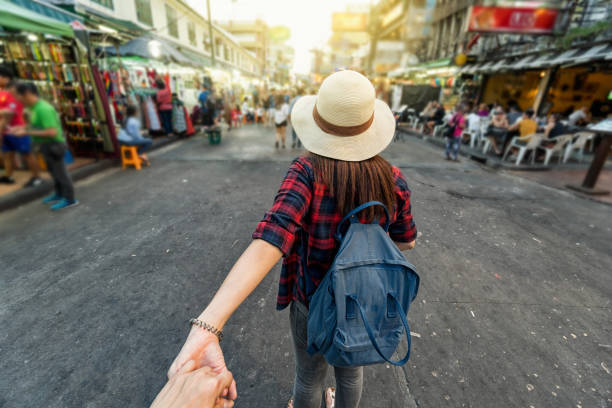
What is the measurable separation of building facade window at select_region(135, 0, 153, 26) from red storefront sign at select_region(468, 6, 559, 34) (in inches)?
604

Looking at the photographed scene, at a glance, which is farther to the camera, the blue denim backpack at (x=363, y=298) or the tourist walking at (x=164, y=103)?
the tourist walking at (x=164, y=103)

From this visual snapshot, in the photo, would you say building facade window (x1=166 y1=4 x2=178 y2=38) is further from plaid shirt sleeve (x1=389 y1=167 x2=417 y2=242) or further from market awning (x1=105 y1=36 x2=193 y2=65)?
plaid shirt sleeve (x1=389 y1=167 x2=417 y2=242)

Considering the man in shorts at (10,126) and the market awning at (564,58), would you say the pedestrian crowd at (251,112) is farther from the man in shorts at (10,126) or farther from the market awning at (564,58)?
the market awning at (564,58)

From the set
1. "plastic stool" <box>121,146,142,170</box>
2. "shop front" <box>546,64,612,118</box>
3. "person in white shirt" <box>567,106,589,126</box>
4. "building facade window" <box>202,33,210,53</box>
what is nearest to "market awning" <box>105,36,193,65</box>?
"plastic stool" <box>121,146,142,170</box>

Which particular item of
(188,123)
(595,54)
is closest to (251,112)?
(188,123)

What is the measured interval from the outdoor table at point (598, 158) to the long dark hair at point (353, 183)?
24.4ft

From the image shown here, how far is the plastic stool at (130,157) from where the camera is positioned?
6.90 meters

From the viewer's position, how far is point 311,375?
4.47 feet

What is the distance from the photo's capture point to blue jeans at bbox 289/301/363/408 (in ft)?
4.22

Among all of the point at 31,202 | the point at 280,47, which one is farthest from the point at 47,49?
the point at 280,47

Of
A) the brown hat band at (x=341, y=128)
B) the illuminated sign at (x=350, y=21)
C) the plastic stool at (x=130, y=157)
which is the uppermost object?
the illuminated sign at (x=350, y=21)

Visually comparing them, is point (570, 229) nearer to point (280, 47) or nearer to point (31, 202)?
point (31, 202)

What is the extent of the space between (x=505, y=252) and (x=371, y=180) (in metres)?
3.71

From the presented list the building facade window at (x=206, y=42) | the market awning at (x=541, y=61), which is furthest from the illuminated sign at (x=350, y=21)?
the market awning at (x=541, y=61)
